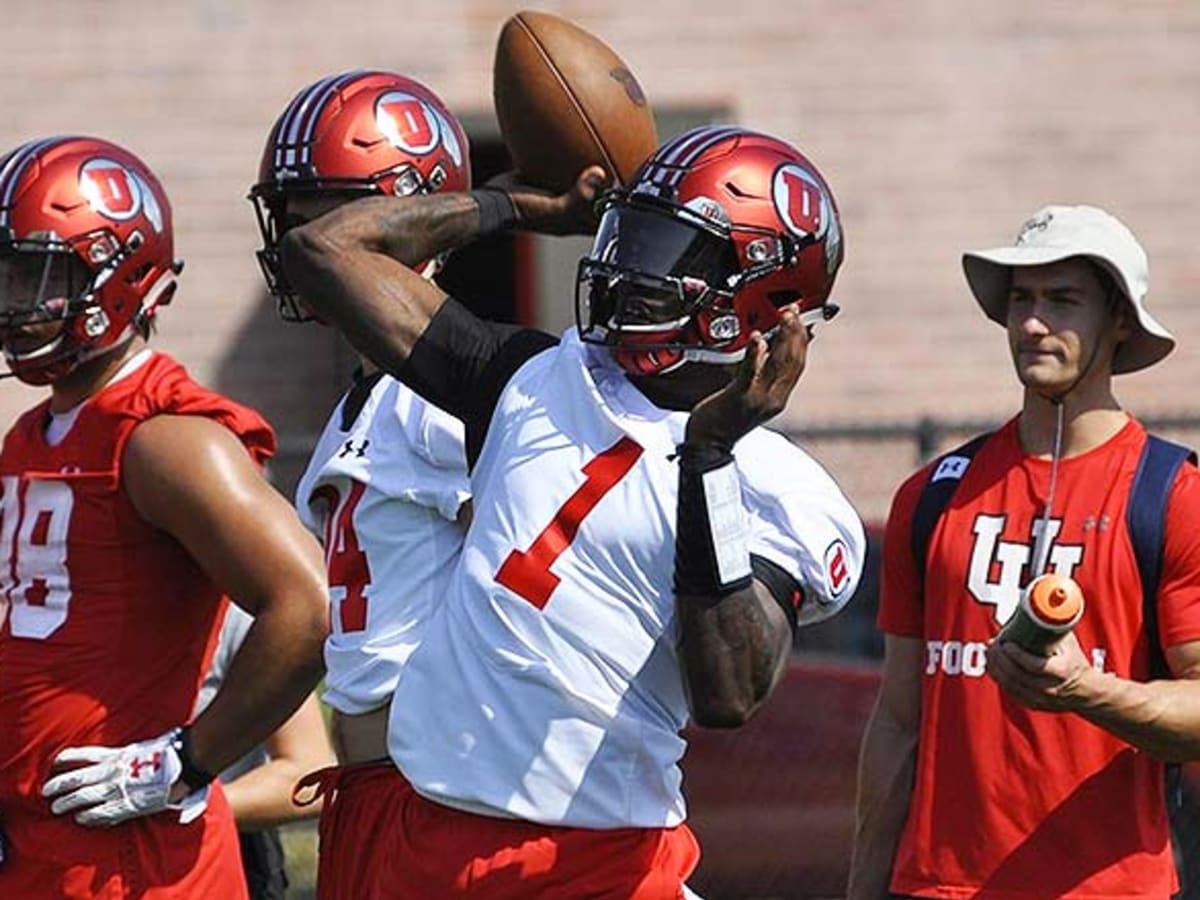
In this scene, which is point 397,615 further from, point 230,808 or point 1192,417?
point 1192,417

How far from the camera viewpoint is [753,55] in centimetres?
1360

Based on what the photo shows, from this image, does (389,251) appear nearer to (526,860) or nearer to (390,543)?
(390,543)

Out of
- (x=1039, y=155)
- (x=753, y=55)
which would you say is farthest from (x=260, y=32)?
(x=1039, y=155)

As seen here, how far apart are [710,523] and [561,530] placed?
0.32 meters

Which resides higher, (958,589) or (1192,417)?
(958,589)

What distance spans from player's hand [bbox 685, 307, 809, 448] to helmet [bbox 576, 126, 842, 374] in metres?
0.25

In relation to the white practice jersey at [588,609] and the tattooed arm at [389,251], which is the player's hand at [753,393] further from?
the tattooed arm at [389,251]

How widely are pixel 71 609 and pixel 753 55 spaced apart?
941 cm

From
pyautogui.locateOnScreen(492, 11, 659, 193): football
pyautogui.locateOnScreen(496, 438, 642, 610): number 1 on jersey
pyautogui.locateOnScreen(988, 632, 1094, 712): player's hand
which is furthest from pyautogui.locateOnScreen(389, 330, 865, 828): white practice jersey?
pyautogui.locateOnScreen(492, 11, 659, 193): football

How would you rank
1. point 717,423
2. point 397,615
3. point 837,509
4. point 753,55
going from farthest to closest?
1. point 753,55
2. point 397,615
3. point 837,509
4. point 717,423

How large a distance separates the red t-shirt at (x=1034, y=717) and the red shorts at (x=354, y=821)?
0.97m

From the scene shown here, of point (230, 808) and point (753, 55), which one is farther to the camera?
point (753, 55)

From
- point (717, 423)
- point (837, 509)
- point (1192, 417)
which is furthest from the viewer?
point (1192, 417)

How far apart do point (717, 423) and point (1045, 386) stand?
1504 mm
